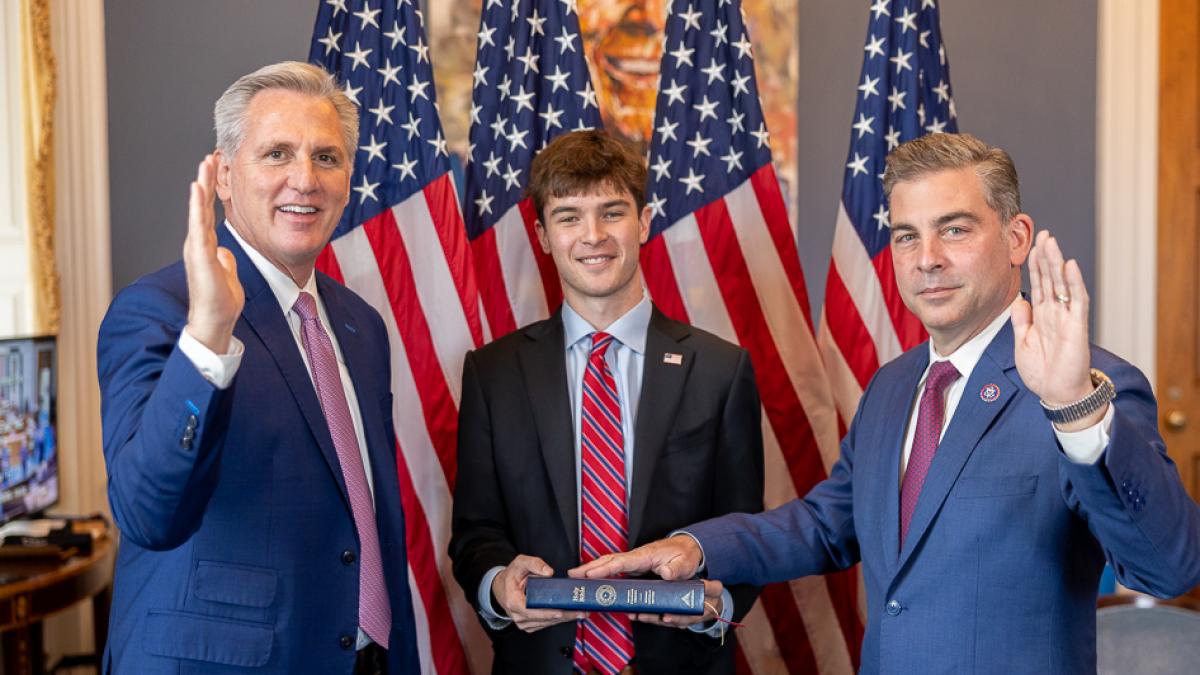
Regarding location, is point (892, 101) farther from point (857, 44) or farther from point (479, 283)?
point (479, 283)

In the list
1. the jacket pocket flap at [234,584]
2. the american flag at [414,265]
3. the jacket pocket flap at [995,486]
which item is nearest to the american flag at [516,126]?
the american flag at [414,265]

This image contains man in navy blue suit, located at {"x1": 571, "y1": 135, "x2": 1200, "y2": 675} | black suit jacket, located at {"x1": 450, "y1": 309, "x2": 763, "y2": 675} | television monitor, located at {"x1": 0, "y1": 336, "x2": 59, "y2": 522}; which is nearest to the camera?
man in navy blue suit, located at {"x1": 571, "y1": 135, "x2": 1200, "y2": 675}

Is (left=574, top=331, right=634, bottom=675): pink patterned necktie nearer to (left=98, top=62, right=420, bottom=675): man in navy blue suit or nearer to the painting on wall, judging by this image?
(left=98, top=62, right=420, bottom=675): man in navy blue suit

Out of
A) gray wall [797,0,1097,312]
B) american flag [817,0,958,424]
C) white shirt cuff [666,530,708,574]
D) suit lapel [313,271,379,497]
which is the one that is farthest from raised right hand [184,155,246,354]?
gray wall [797,0,1097,312]

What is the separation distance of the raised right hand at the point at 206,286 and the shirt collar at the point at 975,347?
1.43m

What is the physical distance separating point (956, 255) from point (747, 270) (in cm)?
154

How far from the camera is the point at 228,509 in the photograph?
1.92m

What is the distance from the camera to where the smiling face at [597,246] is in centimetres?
280

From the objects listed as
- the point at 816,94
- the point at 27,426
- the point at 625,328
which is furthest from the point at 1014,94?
the point at 27,426

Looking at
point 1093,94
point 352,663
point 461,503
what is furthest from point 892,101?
point 352,663

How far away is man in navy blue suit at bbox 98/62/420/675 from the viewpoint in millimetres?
1655

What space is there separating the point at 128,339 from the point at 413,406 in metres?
1.59

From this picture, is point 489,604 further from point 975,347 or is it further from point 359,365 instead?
point 975,347

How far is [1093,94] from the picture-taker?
455 cm
